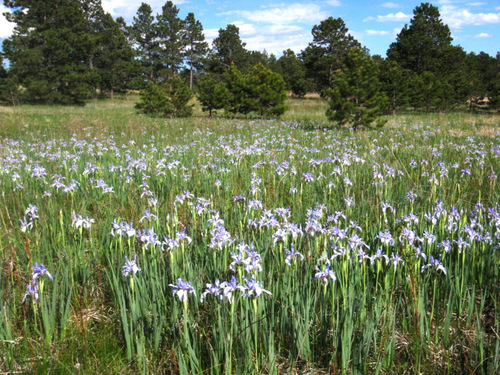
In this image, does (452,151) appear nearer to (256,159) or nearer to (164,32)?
(256,159)

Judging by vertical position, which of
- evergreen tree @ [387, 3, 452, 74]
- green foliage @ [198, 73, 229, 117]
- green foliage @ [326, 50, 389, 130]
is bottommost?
green foliage @ [326, 50, 389, 130]

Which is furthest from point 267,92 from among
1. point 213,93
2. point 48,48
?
point 48,48

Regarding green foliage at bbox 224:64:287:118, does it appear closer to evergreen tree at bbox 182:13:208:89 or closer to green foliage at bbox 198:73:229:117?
green foliage at bbox 198:73:229:117

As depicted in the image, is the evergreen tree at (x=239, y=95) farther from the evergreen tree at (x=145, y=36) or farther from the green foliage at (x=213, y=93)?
the evergreen tree at (x=145, y=36)

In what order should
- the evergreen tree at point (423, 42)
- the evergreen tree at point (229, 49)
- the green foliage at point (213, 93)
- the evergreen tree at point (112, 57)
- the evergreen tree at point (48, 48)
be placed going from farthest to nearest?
the evergreen tree at point (229, 49) → the evergreen tree at point (112, 57) → the evergreen tree at point (423, 42) → the evergreen tree at point (48, 48) → the green foliage at point (213, 93)

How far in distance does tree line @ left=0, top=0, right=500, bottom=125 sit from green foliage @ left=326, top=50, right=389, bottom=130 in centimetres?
4

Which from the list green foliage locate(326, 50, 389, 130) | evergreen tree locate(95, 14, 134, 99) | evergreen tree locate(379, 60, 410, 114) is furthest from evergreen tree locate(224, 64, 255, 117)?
evergreen tree locate(95, 14, 134, 99)

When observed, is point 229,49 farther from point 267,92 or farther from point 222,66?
point 267,92

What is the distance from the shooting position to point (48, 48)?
37562mm

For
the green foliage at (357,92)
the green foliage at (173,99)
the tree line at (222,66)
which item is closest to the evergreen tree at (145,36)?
the tree line at (222,66)

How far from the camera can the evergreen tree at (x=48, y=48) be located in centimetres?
3672

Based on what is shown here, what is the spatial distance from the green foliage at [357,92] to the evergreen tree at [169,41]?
45.7 m

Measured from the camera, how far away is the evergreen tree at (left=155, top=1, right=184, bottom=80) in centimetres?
5528

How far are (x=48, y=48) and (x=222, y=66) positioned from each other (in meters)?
22.9
